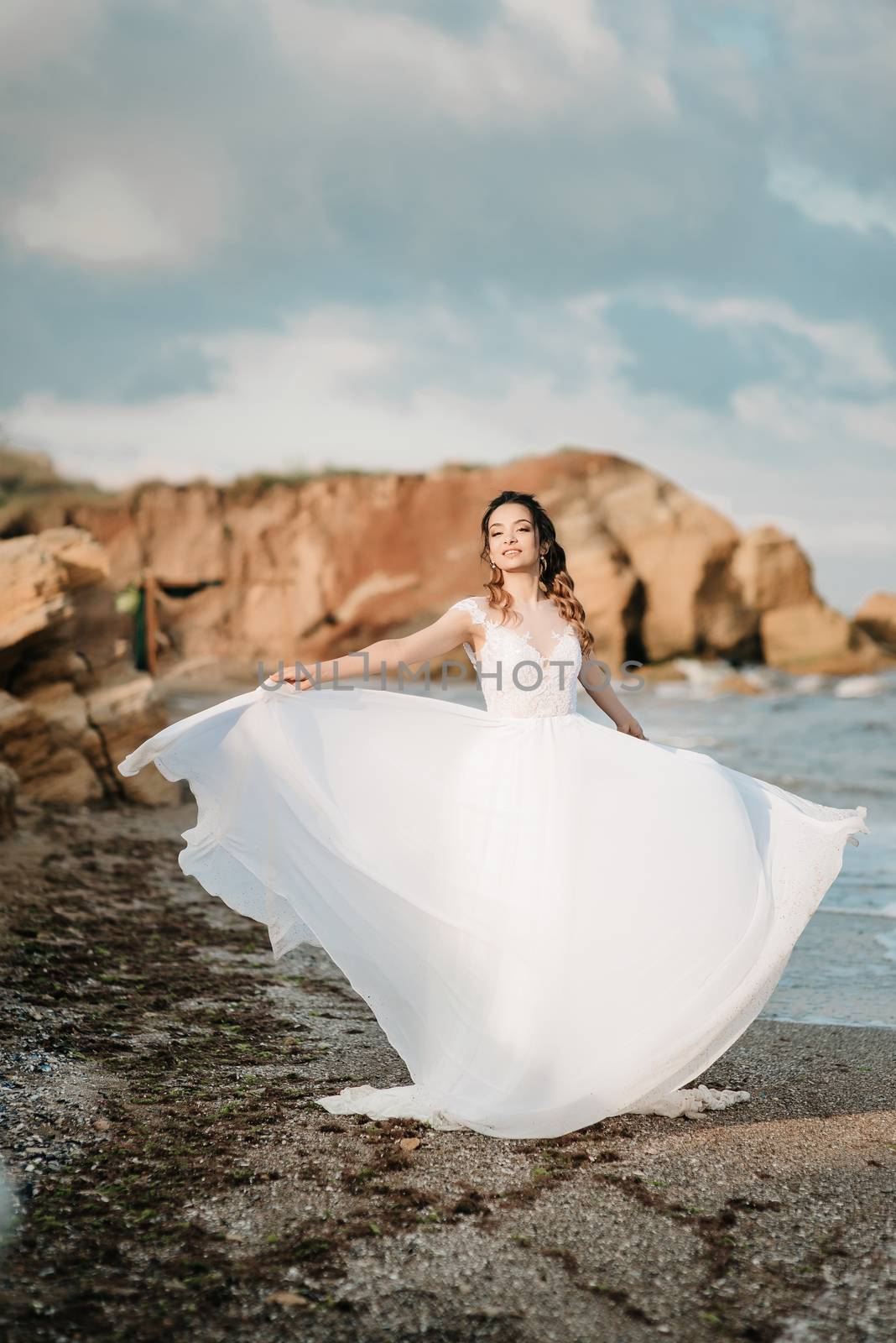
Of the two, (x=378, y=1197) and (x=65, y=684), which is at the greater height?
(x=65, y=684)

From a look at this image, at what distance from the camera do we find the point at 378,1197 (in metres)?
2.89

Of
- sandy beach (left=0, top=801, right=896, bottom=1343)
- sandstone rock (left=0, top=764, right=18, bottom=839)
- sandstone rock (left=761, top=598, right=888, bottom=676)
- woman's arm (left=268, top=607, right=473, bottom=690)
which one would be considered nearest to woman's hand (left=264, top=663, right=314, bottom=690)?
woman's arm (left=268, top=607, right=473, bottom=690)

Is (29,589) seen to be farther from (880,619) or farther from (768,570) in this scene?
(880,619)

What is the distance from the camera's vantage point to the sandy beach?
236cm

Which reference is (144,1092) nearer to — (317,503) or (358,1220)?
(358,1220)

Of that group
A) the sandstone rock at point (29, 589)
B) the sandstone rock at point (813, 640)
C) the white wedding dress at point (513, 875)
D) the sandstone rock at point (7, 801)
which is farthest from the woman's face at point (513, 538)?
the sandstone rock at point (813, 640)

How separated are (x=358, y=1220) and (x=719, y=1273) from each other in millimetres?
850

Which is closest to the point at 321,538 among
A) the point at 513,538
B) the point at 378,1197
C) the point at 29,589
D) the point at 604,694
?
the point at 29,589

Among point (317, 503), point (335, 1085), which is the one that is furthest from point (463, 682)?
point (335, 1085)

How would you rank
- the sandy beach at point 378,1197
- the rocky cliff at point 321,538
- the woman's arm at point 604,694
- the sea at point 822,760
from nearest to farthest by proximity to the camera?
1. the sandy beach at point 378,1197
2. the woman's arm at point 604,694
3. the sea at point 822,760
4. the rocky cliff at point 321,538

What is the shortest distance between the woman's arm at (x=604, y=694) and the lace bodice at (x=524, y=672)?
19cm

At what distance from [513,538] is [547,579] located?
0.72ft

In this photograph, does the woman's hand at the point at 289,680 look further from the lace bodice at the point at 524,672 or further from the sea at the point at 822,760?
the lace bodice at the point at 524,672

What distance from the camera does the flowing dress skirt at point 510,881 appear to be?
326cm
